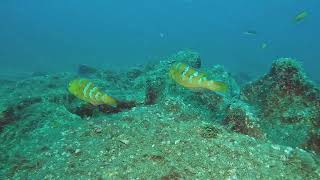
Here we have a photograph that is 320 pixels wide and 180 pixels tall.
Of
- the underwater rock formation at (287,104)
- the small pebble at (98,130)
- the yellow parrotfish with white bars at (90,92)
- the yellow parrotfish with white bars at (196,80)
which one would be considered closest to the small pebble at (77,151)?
the small pebble at (98,130)

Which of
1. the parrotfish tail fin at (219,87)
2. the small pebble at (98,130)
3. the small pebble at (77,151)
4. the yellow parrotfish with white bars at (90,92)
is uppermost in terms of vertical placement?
the parrotfish tail fin at (219,87)

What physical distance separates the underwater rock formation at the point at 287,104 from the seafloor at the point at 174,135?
14mm

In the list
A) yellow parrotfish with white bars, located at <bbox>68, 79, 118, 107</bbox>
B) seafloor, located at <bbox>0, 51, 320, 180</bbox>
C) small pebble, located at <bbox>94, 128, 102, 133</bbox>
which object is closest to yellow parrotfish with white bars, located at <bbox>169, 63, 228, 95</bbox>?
seafloor, located at <bbox>0, 51, 320, 180</bbox>

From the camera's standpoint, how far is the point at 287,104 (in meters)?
5.29

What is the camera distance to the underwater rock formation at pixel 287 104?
16.1 feet

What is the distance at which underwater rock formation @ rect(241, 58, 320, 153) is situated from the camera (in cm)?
492

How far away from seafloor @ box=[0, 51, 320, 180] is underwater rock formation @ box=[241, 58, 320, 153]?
1 cm

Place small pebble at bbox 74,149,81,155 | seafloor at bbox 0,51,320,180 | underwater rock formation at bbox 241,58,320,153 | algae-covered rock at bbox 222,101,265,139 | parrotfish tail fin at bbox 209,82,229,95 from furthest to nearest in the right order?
1. parrotfish tail fin at bbox 209,82,229,95
2. underwater rock formation at bbox 241,58,320,153
3. algae-covered rock at bbox 222,101,265,139
4. small pebble at bbox 74,149,81,155
5. seafloor at bbox 0,51,320,180

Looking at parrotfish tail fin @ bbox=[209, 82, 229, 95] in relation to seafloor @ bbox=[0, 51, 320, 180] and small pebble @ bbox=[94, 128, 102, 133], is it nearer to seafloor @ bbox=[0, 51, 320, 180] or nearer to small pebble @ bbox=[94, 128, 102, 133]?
seafloor @ bbox=[0, 51, 320, 180]

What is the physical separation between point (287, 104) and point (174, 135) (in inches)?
78.4

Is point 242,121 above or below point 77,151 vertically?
above

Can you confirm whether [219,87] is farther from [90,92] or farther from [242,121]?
[90,92]

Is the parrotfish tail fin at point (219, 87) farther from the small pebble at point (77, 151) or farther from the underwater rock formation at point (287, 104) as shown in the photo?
the small pebble at point (77, 151)

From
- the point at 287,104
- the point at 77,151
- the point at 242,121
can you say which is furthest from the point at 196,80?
the point at 77,151
